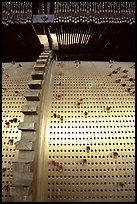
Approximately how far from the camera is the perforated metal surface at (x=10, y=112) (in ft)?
8.58

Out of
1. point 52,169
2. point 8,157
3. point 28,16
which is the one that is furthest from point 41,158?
point 28,16

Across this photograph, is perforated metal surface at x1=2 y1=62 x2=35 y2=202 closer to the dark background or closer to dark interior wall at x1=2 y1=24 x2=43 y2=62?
dark interior wall at x1=2 y1=24 x2=43 y2=62

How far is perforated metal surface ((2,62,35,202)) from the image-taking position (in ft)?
8.58

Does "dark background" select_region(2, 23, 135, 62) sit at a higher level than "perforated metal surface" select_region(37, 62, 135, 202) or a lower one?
higher

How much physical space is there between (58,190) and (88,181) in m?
0.31

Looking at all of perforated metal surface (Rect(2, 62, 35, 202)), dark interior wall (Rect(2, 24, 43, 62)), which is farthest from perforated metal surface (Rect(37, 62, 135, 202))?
dark interior wall (Rect(2, 24, 43, 62))

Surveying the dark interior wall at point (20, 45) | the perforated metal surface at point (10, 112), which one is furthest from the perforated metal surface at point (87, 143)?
the dark interior wall at point (20, 45)

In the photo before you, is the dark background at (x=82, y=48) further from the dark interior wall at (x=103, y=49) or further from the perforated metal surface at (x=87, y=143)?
the perforated metal surface at (x=87, y=143)

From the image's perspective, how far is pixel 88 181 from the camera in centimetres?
260

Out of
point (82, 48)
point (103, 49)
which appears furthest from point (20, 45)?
point (103, 49)

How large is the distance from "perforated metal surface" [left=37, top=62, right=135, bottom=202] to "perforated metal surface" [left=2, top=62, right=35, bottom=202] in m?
0.29

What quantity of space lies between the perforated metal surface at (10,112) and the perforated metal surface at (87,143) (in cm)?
29

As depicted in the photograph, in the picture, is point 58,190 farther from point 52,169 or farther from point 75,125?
point 75,125

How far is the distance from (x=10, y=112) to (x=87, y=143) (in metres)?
1.00
